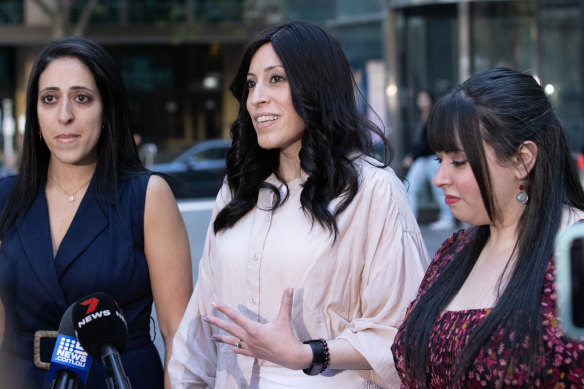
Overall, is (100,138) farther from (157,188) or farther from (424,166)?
(424,166)

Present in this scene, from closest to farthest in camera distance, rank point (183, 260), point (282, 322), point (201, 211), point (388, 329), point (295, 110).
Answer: point (282, 322), point (388, 329), point (295, 110), point (183, 260), point (201, 211)

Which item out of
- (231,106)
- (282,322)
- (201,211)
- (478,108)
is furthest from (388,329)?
(231,106)

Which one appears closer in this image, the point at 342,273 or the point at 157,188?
the point at 342,273

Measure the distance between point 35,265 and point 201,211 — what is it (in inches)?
333

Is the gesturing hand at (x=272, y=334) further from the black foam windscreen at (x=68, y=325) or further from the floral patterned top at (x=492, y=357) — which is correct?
the black foam windscreen at (x=68, y=325)

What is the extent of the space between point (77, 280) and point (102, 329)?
3.16 ft

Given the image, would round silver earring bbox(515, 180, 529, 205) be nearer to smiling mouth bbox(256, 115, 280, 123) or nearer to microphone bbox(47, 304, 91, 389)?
smiling mouth bbox(256, 115, 280, 123)

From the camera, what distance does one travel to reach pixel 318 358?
260cm

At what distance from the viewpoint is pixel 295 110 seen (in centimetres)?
291

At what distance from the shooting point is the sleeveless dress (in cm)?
304

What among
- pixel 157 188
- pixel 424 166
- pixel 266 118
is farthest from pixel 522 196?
pixel 424 166

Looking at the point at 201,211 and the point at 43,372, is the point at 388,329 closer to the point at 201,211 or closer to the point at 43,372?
the point at 43,372

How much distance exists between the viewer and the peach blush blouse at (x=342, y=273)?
2695mm

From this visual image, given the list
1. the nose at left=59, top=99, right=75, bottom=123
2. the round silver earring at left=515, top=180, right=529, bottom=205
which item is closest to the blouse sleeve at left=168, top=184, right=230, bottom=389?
the nose at left=59, top=99, right=75, bottom=123
